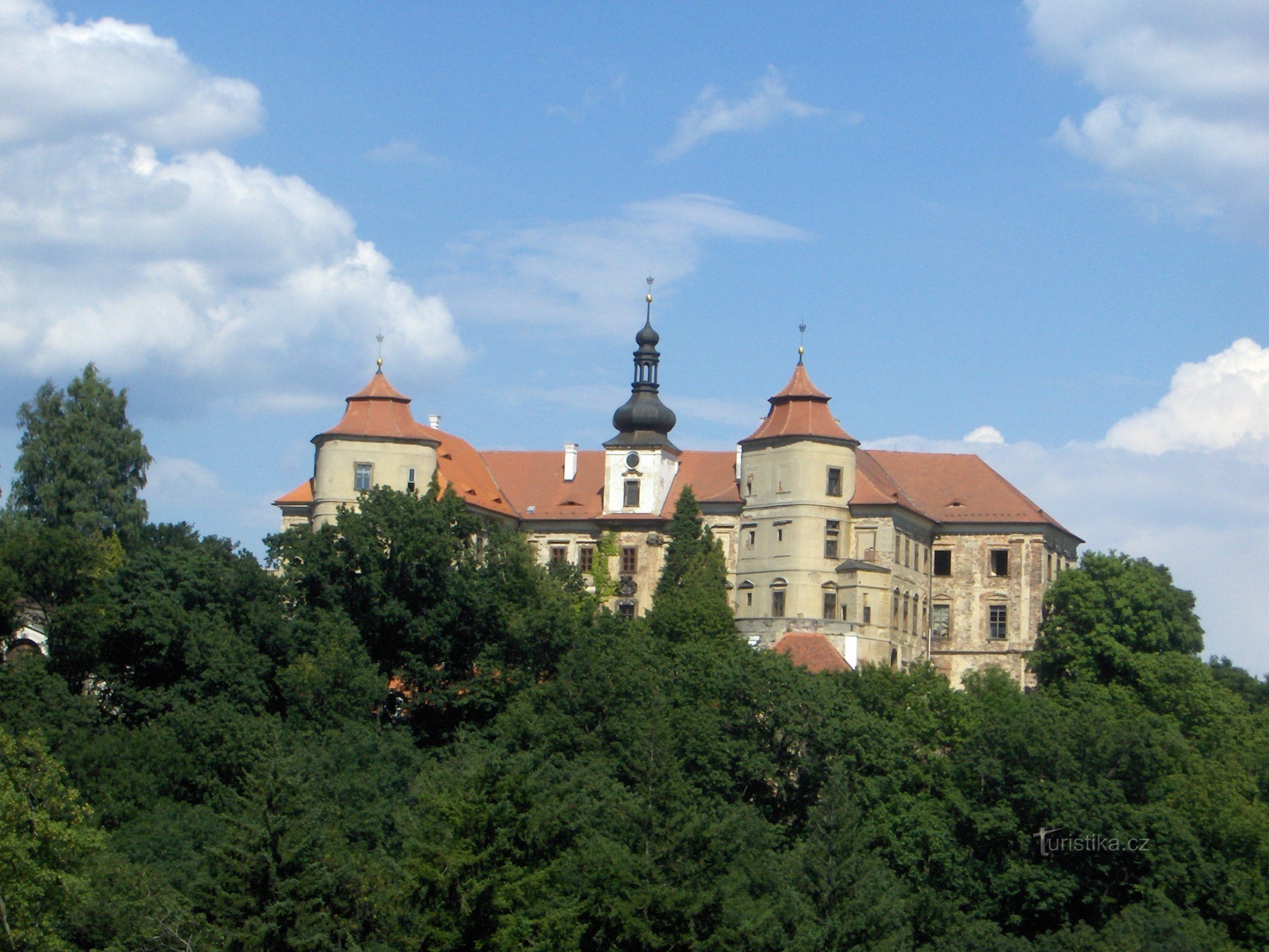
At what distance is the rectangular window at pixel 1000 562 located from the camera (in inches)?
2938

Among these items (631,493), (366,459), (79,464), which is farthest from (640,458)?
(79,464)

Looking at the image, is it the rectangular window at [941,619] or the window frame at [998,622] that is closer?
the window frame at [998,622]

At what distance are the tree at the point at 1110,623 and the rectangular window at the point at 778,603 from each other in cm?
843

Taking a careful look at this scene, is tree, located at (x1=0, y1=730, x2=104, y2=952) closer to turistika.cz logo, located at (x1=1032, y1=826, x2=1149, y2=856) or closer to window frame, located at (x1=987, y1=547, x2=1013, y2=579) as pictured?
turistika.cz logo, located at (x1=1032, y1=826, x2=1149, y2=856)

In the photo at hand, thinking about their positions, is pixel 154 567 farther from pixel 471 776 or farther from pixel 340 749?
pixel 471 776

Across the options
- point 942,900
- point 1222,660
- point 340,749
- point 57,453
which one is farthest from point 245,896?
point 1222,660

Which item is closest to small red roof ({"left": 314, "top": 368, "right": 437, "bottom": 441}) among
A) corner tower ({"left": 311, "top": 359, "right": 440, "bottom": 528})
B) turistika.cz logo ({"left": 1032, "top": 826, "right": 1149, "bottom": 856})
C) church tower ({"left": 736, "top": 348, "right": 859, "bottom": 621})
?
corner tower ({"left": 311, "top": 359, "right": 440, "bottom": 528})

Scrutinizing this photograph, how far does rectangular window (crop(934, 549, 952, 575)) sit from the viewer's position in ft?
246

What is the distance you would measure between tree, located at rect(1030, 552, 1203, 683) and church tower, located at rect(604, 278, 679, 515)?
13928mm

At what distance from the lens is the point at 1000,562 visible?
245ft

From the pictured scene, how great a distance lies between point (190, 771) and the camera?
5462 cm

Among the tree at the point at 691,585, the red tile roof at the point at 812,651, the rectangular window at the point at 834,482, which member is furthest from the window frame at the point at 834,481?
the red tile roof at the point at 812,651

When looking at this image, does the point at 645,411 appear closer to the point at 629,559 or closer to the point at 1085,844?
the point at 629,559

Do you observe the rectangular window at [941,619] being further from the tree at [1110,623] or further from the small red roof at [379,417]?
the small red roof at [379,417]
